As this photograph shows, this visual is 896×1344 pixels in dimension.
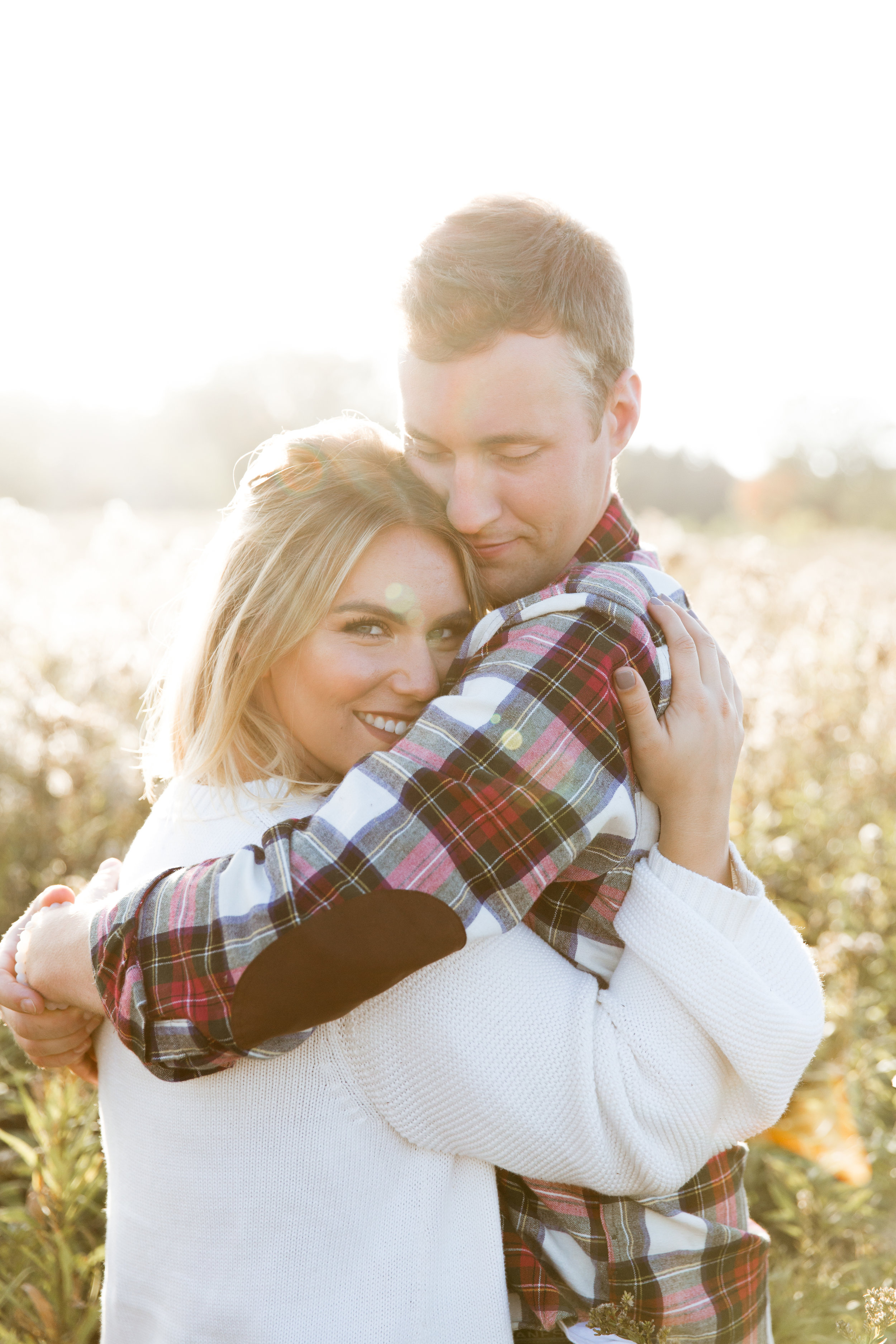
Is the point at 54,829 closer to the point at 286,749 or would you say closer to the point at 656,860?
the point at 286,749

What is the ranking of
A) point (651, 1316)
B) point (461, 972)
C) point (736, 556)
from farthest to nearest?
1. point (736, 556)
2. point (651, 1316)
3. point (461, 972)

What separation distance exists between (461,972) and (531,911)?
30 centimetres

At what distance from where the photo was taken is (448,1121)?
1456 mm

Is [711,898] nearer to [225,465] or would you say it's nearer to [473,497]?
[473,497]

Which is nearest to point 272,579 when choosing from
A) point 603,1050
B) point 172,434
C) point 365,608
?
point 365,608

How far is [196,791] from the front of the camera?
181 centimetres

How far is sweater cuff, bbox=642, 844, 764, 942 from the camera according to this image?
1.60m

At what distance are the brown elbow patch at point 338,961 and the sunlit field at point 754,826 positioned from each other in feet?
Result: 1.82

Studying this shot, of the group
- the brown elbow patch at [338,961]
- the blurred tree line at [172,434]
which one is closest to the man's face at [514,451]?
the brown elbow patch at [338,961]

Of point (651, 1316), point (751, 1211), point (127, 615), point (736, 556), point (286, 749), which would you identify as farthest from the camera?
point (736, 556)

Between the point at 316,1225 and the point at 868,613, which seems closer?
the point at 316,1225

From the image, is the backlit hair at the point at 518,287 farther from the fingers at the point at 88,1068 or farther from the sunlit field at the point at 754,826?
the fingers at the point at 88,1068

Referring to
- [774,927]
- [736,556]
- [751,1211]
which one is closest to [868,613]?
[736,556]

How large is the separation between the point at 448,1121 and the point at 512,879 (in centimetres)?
39
